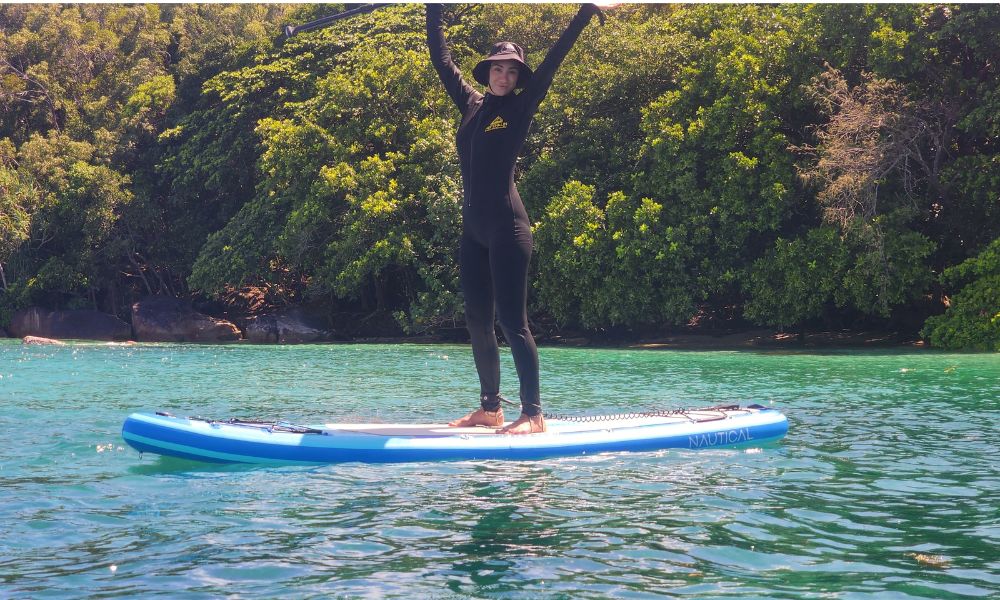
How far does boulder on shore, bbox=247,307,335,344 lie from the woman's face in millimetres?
24823

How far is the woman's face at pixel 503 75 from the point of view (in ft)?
24.8

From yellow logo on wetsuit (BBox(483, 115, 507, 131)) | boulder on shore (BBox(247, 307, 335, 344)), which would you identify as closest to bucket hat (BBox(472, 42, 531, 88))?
yellow logo on wetsuit (BBox(483, 115, 507, 131))

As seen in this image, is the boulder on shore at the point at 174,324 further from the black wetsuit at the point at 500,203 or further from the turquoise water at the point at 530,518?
the black wetsuit at the point at 500,203

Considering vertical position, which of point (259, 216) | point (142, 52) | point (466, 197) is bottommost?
point (466, 197)

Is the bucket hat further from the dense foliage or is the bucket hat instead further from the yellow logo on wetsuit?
the dense foliage

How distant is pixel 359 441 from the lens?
725 cm

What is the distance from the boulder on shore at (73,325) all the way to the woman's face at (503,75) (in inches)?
1180

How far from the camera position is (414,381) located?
15391 millimetres

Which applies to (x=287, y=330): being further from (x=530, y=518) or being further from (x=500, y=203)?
(x=530, y=518)

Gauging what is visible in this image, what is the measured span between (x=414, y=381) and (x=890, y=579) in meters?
11.4

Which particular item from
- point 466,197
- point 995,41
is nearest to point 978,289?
point 995,41

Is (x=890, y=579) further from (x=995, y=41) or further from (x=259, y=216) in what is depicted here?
(x=259, y=216)

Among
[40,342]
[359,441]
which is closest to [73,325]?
[40,342]

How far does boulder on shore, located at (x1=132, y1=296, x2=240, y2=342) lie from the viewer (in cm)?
3334
